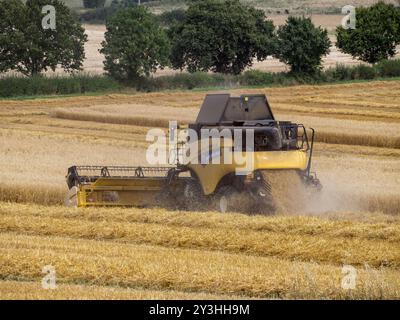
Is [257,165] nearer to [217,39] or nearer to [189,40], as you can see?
[189,40]

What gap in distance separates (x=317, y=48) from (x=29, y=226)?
46471 millimetres

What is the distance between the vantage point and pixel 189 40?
2650 inches

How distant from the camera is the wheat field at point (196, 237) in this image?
49.4 feet

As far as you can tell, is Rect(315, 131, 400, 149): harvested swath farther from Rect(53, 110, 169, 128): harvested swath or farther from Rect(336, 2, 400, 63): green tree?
Rect(336, 2, 400, 63): green tree

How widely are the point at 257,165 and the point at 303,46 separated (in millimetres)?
44688

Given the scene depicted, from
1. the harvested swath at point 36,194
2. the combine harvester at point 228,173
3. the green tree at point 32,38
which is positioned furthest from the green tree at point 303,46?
the combine harvester at point 228,173

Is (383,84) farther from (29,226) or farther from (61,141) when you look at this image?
(29,226)

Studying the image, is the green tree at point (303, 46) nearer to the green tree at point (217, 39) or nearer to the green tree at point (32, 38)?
the green tree at point (217, 39)

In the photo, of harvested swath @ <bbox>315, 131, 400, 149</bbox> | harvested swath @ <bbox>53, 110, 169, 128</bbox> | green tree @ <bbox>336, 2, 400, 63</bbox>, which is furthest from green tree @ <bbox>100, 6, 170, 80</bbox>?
harvested swath @ <bbox>315, 131, 400, 149</bbox>

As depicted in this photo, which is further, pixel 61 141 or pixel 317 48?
pixel 317 48

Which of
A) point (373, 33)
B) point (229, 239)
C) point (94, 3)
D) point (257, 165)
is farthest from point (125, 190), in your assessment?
point (94, 3)

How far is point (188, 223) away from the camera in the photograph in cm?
2098
